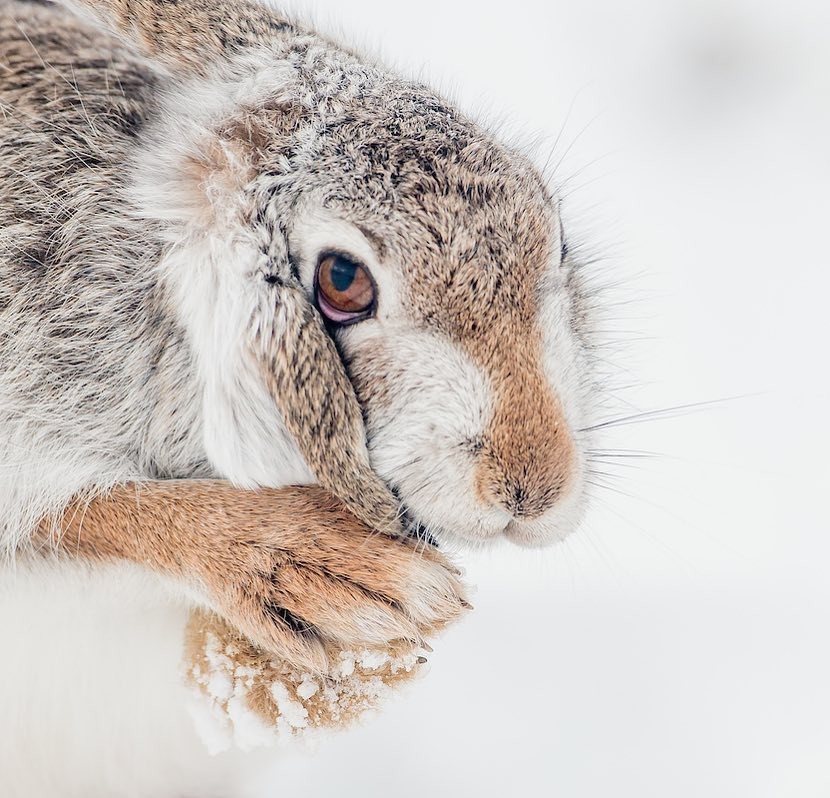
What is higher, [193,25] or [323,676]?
[193,25]

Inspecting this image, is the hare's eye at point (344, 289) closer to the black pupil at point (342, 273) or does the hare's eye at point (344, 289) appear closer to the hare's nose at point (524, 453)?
the black pupil at point (342, 273)

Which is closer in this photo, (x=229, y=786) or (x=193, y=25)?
(x=193, y=25)

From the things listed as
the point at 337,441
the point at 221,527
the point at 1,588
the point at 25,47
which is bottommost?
the point at 1,588

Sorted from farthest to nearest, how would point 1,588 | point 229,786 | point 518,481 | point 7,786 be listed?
point 229,786 < point 7,786 < point 1,588 < point 518,481

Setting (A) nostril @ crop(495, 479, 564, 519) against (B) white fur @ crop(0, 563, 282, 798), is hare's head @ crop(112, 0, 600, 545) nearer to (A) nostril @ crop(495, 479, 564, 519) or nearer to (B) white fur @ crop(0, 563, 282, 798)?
(A) nostril @ crop(495, 479, 564, 519)

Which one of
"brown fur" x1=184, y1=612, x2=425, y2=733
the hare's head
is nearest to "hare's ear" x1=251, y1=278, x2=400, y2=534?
the hare's head

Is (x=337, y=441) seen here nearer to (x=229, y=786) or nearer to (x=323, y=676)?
(x=323, y=676)

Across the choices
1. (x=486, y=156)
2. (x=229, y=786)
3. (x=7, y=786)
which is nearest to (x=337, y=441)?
(x=486, y=156)

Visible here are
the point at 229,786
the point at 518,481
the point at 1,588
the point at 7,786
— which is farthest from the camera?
the point at 229,786
